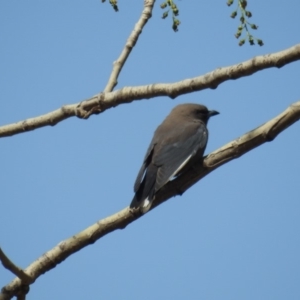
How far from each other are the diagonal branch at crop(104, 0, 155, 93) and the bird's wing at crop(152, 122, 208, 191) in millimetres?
1008

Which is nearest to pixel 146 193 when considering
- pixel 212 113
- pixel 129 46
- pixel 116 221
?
pixel 116 221

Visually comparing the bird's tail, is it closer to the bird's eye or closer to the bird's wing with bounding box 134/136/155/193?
the bird's wing with bounding box 134/136/155/193

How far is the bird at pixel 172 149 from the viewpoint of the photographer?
498 cm

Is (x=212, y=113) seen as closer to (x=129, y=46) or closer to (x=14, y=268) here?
(x=129, y=46)

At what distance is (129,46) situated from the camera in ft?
14.4

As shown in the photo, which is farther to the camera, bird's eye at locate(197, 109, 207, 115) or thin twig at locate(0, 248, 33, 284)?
bird's eye at locate(197, 109, 207, 115)

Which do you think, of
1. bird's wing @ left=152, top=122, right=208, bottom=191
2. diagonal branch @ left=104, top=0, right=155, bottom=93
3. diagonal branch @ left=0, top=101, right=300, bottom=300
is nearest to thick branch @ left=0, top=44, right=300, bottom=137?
diagonal branch @ left=104, top=0, right=155, bottom=93

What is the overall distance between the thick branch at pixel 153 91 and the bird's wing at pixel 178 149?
106cm

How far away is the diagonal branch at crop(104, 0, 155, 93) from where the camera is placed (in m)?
4.33

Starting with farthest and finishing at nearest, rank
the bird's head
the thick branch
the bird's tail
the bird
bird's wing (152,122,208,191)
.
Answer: the bird's head → bird's wing (152,122,208,191) → the bird → the bird's tail → the thick branch

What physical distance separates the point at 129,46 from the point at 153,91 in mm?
626

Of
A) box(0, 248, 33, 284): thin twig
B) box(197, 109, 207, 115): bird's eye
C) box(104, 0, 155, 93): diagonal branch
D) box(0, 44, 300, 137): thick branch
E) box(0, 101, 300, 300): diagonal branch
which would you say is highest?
box(197, 109, 207, 115): bird's eye

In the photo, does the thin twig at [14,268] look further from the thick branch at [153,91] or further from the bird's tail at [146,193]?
the thick branch at [153,91]

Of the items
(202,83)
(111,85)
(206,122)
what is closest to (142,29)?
→ (111,85)
